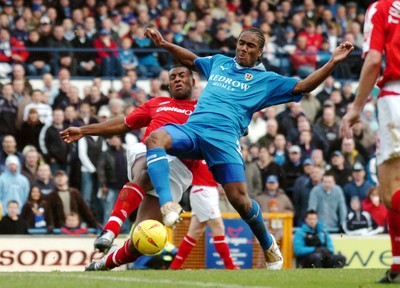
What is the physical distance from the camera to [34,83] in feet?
76.0

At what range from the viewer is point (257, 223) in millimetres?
12320

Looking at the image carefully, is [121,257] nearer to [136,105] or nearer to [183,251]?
[183,251]

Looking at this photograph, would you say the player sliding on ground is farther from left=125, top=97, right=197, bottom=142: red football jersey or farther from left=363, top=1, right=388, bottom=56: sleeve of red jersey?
left=363, top=1, right=388, bottom=56: sleeve of red jersey

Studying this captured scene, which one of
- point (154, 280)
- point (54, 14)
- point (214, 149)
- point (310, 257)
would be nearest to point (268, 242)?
point (214, 149)

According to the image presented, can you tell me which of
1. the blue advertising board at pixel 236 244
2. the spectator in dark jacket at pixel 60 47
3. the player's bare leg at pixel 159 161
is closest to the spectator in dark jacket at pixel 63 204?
the blue advertising board at pixel 236 244

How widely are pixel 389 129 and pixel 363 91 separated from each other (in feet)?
1.25

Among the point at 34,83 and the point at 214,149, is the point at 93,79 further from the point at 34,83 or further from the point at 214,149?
the point at 214,149

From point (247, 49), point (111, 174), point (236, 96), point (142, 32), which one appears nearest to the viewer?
point (236, 96)

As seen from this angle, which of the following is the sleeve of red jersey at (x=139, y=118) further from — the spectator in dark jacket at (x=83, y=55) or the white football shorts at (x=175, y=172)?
the spectator in dark jacket at (x=83, y=55)

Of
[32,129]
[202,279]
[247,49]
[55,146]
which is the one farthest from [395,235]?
[32,129]

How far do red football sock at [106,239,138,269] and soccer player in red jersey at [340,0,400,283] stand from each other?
3374 mm

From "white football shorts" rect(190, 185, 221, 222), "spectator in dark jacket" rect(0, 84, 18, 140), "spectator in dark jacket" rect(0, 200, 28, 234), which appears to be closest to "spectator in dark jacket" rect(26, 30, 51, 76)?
"spectator in dark jacket" rect(0, 84, 18, 140)

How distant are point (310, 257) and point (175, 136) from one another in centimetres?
763

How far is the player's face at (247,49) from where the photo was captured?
1210cm
